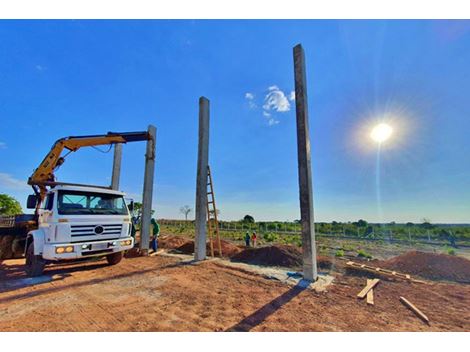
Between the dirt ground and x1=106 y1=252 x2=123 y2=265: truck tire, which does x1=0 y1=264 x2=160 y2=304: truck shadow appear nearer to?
the dirt ground

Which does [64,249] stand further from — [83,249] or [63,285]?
[63,285]

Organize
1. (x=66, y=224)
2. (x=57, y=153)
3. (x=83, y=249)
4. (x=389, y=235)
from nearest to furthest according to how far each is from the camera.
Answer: (x=66, y=224)
(x=83, y=249)
(x=57, y=153)
(x=389, y=235)

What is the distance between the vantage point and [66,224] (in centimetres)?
521

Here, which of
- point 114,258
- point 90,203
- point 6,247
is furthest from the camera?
point 114,258

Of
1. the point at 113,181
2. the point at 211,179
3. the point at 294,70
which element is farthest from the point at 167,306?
the point at 113,181

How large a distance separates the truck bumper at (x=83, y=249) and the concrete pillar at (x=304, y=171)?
5.25m

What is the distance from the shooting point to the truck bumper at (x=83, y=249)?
→ 4984 mm

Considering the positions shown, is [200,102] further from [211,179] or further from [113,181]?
[113,181]

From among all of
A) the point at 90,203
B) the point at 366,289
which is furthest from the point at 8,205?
the point at 366,289

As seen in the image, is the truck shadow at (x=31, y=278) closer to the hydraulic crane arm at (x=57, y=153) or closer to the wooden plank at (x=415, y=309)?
the hydraulic crane arm at (x=57, y=153)

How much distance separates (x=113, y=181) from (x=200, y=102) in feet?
22.0

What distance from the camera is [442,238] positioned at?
72.5 feet

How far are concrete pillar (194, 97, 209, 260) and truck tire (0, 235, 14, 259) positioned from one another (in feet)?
19.7

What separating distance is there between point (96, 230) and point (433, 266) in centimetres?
1110
